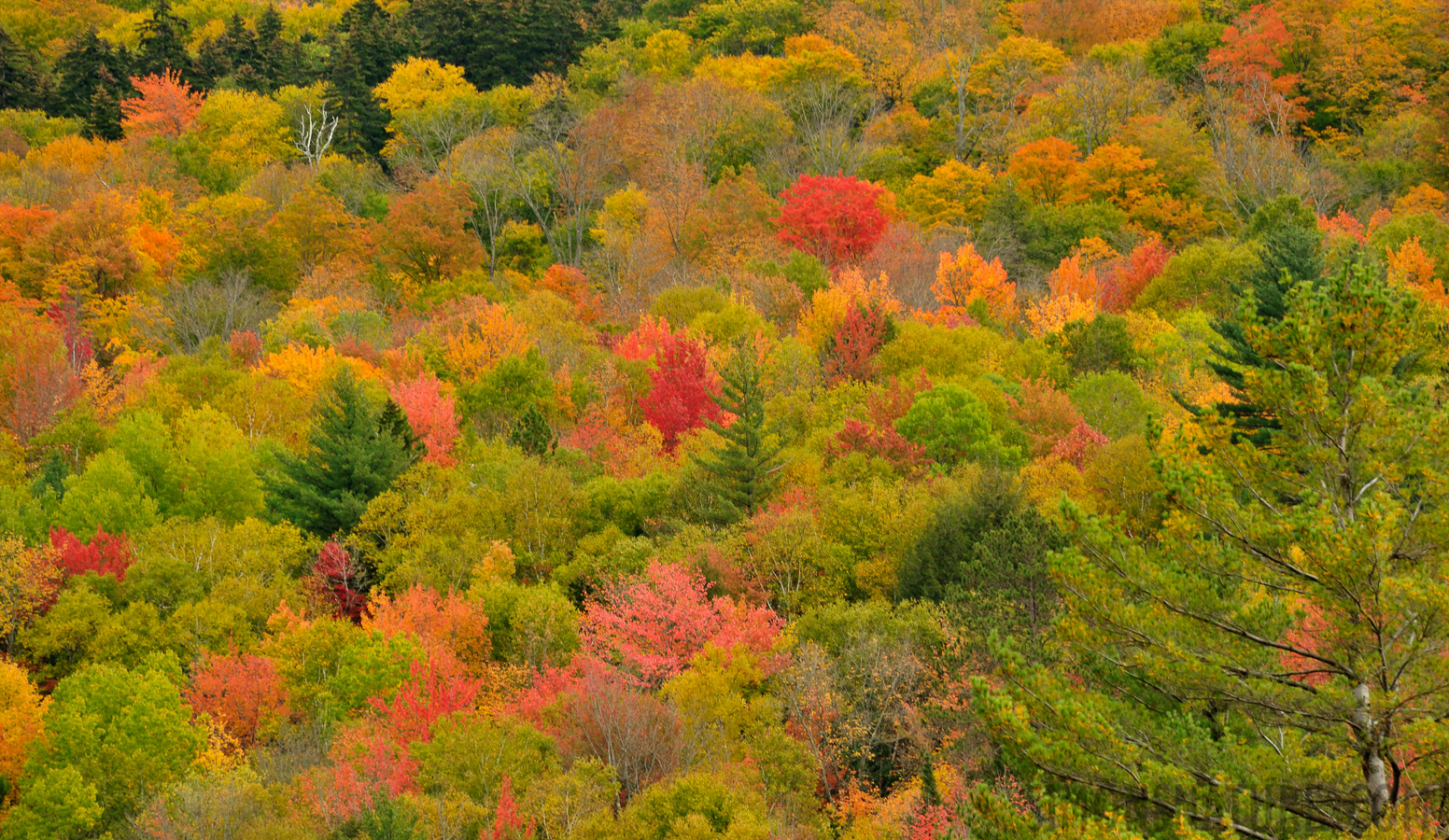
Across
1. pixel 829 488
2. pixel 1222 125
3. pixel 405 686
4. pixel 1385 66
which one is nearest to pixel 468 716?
pixel 405 686

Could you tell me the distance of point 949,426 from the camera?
41594 mm

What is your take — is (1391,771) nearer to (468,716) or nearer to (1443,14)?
(468,716)

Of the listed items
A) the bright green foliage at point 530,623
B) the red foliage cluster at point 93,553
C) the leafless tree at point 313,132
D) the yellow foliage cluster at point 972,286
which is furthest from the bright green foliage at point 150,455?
the leafless tree at point 313,132

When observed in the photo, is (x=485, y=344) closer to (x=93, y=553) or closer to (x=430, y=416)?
(x=430, y=416)

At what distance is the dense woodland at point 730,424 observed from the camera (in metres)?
13.3

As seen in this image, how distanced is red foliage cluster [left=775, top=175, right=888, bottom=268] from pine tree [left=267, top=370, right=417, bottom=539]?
2573 cm

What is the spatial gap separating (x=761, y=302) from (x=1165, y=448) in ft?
145

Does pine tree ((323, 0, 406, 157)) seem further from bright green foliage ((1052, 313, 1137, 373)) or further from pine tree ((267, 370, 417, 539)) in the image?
bright green foliage ((1052, 313, 1137, 373))

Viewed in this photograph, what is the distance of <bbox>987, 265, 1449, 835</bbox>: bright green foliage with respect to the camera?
471 inches

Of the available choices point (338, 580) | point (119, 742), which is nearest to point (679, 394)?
point (338, 580)

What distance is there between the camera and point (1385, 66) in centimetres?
6919

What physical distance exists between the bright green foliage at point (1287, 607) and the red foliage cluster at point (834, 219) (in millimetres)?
48892

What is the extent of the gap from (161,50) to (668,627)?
7984 centimetres

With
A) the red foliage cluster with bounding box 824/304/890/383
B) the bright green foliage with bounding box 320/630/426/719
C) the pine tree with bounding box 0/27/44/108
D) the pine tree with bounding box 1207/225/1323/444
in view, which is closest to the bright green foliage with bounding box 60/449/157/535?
the bright green foliage with bounding box 320/630/426/719
